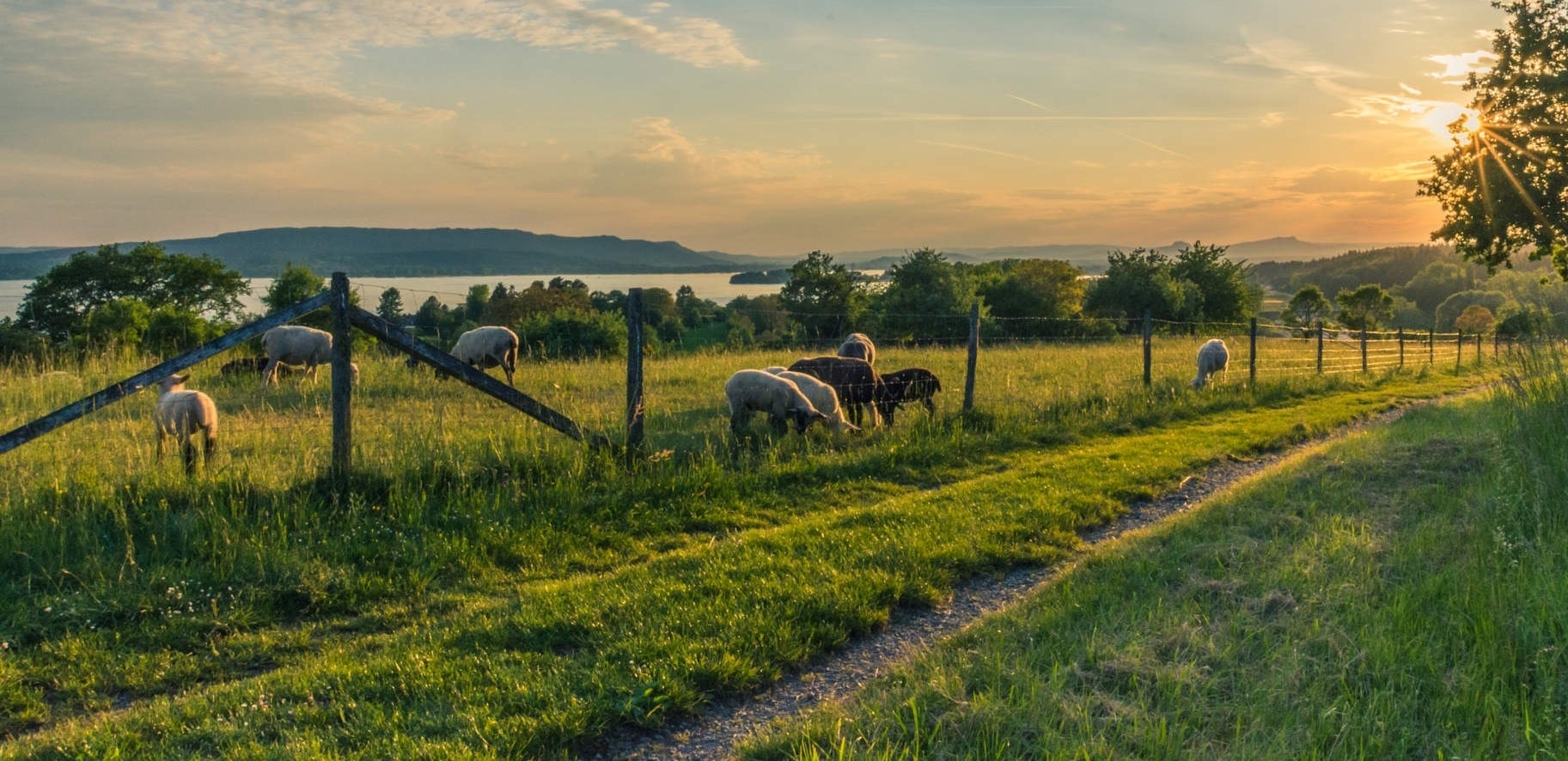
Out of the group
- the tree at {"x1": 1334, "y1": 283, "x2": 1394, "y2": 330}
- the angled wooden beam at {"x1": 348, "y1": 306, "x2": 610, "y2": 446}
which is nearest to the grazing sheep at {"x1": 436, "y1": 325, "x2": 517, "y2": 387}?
the angled wooden beam at {"x1": 348, "y1": 306, "x2": 610, "y2": 446}

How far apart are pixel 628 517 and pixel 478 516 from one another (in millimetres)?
1268

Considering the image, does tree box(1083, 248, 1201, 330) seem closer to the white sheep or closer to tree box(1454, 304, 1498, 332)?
tree box(1454, 304, 1498, 332)

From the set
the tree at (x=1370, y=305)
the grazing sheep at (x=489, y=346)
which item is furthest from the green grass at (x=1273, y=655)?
the tree at (x=1370, y=305)

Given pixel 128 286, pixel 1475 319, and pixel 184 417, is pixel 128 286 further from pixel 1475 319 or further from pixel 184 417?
pixel 1475 319

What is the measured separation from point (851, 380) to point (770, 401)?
2.52m

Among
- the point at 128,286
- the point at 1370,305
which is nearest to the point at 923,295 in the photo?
the point at 128,286

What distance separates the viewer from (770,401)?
1183 cm

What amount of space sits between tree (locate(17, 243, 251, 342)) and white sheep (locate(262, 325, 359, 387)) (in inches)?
764

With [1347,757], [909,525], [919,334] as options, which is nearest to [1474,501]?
[909,525]

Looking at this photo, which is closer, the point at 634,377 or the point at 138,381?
the point at 138,381

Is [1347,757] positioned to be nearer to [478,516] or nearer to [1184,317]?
[478,516]

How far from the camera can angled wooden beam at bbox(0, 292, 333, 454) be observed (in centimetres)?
663

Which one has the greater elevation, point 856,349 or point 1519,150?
point 1519,150

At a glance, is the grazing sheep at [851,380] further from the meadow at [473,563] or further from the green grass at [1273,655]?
the green grass at [1273,655]
